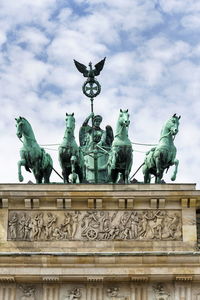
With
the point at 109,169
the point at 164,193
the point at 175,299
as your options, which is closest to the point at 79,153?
the point at 109,169

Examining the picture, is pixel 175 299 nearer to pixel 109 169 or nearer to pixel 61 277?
pixel 61 277

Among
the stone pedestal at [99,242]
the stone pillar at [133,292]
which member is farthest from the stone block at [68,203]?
the stone pillar at [133,292]

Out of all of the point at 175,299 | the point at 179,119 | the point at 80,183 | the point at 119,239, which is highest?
the point at 179,119

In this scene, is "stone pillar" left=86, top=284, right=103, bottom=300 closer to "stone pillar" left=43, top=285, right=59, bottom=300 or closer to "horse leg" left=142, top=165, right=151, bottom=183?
"stone pillar" left=43, top=285, right=59, bottom=300

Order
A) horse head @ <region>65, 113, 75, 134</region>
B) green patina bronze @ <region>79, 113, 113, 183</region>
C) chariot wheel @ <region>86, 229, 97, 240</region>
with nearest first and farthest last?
1. chariot wheel @ <region>86, 229, 97, 240</region>
2. horse head @ <region>65, 113, 75, 134</region>
3. green patina bronze @ <region>79, 113, 113, 183</region>

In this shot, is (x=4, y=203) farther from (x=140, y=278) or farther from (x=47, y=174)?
(x=140, y=278)

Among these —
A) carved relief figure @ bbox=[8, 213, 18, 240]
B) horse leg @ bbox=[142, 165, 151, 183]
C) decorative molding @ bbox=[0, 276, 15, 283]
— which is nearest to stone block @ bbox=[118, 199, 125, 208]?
horse leg @ bbox=[142, 165, 151, 183]

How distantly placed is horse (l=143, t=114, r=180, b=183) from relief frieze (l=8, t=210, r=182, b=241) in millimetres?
1238

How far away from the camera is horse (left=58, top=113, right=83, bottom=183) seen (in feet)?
77.6

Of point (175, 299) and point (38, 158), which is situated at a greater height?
point (38, 158)

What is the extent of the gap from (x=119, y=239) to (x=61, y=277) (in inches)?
71.3

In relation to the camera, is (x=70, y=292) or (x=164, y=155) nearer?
(x=70, y=292)

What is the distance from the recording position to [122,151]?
23.7 meters

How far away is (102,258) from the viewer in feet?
72.0
